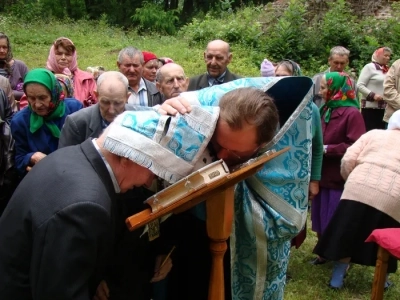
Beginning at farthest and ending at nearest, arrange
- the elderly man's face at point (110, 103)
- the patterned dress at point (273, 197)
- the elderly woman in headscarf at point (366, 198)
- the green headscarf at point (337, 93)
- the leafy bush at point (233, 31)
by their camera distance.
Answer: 1. the leafy bush at point (233, 31)
2. the green headscarf at point (337, 93)
3. the elderly woman in headscarf at point (366, 198)
4. the elderly man's face at point (110, 103)
5. the patterned dress at point (273, 197)

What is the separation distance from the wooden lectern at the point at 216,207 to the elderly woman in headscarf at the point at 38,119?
2.01 m

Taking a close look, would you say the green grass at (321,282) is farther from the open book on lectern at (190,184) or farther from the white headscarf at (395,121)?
the open book on lectern at (190,184)

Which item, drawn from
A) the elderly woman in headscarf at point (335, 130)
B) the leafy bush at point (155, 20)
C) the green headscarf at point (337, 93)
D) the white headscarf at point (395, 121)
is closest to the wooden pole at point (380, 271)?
the elderly woman in headscarf at point (335, 130)

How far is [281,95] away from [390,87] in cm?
563

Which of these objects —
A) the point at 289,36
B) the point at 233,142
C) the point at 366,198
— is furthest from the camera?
the point at 289,36

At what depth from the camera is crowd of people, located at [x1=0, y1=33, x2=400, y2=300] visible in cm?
150

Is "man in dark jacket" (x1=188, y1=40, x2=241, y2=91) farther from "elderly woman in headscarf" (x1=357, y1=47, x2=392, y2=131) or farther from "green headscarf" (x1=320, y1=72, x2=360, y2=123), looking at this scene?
"elderly woman in headscarf" (x1=357, y1=47, x2=392, y2=131)

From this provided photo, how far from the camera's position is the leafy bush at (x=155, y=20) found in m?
23.0

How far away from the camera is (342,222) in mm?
4242

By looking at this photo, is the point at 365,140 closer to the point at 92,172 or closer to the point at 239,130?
the point at 239,130

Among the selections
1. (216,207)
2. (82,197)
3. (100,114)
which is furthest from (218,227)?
(100,114)

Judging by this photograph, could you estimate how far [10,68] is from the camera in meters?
5.78

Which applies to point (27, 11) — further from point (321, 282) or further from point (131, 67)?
point (321, 282)

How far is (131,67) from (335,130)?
75.8 inches
